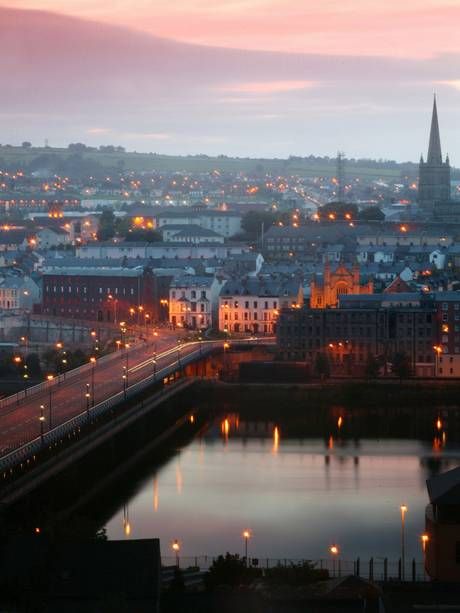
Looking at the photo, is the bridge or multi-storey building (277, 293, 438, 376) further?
multi-storey building (277, 293, 438, 376)

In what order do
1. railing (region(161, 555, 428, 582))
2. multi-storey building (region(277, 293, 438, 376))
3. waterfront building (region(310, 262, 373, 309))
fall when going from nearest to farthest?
railing (region(161, 555, 428, 582))
multi-storey building (region(277, 293, 438, 376))
waterfront building (region(310, 262, 373, 309))

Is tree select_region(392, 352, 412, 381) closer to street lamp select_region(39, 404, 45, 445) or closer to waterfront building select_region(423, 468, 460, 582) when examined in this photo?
street lamp select_region(39, 404, 45, 445)

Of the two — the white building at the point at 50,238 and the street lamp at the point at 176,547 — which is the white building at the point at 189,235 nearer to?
the white building at the point at 50,238

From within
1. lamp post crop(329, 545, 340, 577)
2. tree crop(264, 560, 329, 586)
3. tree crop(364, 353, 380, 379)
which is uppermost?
tree crop(264, 560, 329, 586)

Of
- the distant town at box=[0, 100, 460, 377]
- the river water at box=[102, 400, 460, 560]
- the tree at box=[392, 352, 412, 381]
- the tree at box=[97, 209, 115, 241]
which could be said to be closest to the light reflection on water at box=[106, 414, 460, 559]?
the river water at box=[102, 400, 460, 560]

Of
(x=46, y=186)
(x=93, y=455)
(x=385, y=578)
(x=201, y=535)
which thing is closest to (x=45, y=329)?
(x=93, y=455)

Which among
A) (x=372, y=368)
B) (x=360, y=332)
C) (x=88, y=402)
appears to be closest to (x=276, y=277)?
(x=360, y=332)

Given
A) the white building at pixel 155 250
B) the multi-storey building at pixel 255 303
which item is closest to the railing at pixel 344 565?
the multi-storey building at pixel 255 303

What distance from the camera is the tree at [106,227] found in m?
42.3

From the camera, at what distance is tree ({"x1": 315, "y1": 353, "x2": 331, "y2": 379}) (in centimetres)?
2356

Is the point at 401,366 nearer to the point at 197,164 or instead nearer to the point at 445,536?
the point at 445,536

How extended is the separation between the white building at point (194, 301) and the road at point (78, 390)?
4.97 feet

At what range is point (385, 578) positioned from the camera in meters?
11.6

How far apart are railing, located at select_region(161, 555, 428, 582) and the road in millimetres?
2647
